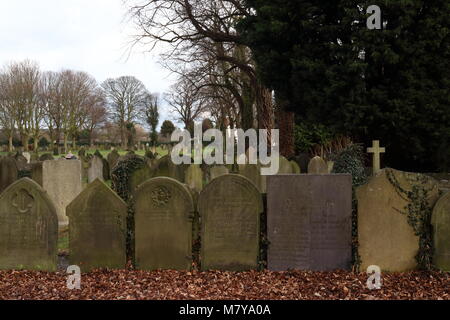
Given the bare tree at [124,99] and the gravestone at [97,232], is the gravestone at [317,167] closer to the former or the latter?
the gravestone at [97,232]

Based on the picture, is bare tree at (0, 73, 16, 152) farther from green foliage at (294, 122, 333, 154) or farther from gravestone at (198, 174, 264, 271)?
gravestone at (198, 174, 264, 271)

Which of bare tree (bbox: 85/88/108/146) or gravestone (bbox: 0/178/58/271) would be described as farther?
bare tree (bbox: 85/88/108/146)

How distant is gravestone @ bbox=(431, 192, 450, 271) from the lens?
5.74 meters

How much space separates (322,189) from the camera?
589cm

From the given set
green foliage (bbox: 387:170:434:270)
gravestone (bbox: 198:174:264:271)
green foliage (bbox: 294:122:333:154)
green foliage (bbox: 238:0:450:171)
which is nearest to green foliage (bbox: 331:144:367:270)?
green foliage (bbox: 387:170:434:270)

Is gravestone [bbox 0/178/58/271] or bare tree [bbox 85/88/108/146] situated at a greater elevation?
bare tree [bbox 85/88/108/146]

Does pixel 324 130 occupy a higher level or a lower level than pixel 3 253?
higher

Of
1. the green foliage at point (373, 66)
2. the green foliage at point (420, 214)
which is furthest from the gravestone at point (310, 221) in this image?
the green foliage at point (373, 66)

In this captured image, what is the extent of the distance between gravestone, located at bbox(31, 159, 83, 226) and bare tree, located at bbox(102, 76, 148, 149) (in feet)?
185

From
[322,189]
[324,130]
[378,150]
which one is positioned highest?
[324,130]

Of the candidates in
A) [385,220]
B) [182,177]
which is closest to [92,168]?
[182,177]
